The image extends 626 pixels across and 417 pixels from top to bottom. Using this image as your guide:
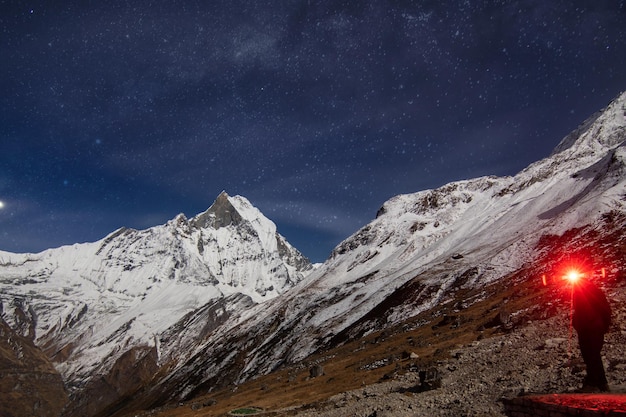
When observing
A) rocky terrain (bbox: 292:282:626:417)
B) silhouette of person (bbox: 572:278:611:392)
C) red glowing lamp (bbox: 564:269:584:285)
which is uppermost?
red glowing lamp (bbox: 564:269:584:285)

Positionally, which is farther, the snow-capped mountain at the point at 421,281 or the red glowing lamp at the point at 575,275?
the snow-capped mountain at the point at 421,281

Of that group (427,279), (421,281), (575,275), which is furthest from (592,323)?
(421,281)

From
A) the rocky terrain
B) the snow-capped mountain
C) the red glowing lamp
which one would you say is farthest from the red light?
the snow-capped mountain

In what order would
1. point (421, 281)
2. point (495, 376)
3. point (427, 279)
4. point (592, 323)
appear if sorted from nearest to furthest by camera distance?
point (592, 323)
point (495, 376)
point (427, 279)
point (421, 281)

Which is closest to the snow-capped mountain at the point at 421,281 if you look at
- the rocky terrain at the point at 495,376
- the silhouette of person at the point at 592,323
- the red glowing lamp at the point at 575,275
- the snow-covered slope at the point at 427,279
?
the snow-covered slope at the point at 427,279

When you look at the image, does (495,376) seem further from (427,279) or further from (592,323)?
(427,279)

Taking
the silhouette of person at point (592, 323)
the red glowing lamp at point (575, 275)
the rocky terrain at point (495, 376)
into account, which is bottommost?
the rocky terrain at point (495, 376)

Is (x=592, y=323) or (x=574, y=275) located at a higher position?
(x=574, y=275)

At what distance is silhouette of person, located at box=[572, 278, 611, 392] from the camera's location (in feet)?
54.8

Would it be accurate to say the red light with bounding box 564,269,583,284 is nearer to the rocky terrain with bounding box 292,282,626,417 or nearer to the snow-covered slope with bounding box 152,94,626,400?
the rocky terrain with bounding box 292,282,626,417

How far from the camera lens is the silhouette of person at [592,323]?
1670 cm

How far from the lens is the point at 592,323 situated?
16.9 m

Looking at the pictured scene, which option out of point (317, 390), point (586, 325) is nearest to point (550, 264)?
point (317, 390)

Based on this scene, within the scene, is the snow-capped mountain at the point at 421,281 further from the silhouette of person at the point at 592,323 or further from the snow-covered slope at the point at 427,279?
the silhouette of person at the point at 592,323
